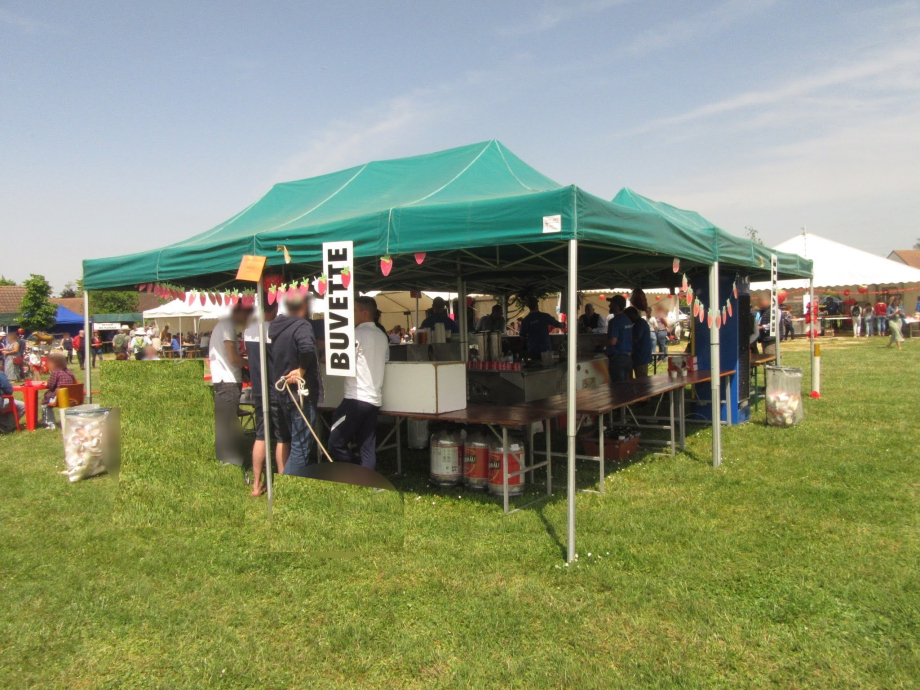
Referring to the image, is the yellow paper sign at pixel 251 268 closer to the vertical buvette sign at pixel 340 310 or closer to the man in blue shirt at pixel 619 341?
the vertical buvette sign at pixel 340 310

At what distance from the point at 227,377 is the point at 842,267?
16574 mm

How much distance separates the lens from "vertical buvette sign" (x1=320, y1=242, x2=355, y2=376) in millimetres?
4719

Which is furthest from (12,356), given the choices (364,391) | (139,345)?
(364,391)

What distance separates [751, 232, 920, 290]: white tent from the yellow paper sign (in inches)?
577

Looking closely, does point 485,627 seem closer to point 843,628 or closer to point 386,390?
point 843,628

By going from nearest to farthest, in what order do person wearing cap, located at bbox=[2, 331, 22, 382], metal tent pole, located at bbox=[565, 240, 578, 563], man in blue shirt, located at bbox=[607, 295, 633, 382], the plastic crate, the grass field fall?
the grass field, metal tent pole, located at bbox=[565, 240, 578, 563], the plastic crate, man in blue shirt, located at bbox=[607, 295, 633, 382], person wearing cap, located at bbox=[2, 331, 22, 382]

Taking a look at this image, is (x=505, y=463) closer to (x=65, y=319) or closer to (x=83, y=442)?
(x=83, y=442)

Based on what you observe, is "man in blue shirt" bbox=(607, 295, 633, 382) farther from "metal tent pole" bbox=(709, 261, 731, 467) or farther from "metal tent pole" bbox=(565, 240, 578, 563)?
"metal tent pole" bbox=(565, 240, 578, 563)

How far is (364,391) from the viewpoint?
5.28 meters

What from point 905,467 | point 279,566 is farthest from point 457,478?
point 905,467

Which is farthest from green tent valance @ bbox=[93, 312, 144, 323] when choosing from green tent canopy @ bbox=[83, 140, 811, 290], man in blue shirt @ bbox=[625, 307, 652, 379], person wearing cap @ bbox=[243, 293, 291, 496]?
person wearing cap @ bbox=[243, 293, 291, 496]

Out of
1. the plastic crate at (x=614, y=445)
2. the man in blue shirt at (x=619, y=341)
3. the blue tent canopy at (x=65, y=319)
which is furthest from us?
the blue tent canopy at (x=65, y=319)

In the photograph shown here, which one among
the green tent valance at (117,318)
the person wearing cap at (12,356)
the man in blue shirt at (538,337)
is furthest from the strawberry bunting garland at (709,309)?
the green tent valance at (117,318)

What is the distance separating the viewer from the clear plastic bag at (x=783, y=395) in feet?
26.8
